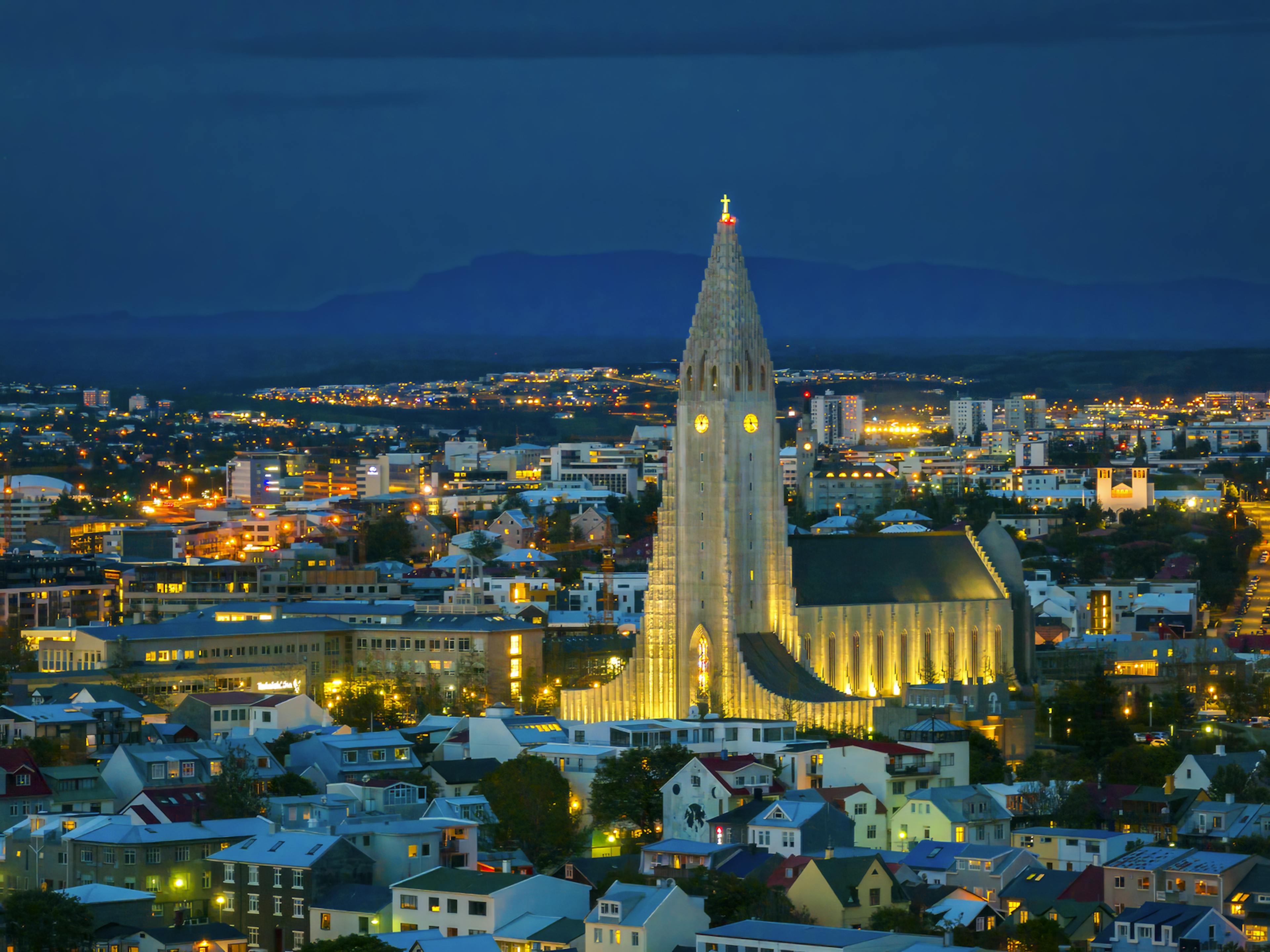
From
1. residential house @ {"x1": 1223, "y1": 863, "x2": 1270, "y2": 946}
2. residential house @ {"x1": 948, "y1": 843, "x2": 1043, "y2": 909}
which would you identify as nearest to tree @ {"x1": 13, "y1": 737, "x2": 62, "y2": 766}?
residential house @ {"x1": 948, "y1": 843, "x2": 1043, "y2": 909}

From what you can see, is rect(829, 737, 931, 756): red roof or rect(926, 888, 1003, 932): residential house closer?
rect(926, 888, 1003, 932): residential house

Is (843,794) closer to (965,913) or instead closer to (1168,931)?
(965,913)

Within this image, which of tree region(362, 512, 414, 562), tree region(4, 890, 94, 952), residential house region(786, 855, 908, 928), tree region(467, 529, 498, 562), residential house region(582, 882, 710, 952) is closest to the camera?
residential house region(582, 882, 710, 952)

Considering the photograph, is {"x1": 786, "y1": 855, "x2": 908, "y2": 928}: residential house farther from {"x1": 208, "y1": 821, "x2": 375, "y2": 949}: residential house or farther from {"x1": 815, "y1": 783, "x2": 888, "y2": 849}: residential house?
{"x1": 208, "y1": 821, "x2": 375, "y2": 949}: residential house

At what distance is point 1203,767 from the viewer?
76.4m

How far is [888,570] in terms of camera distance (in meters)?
96.6

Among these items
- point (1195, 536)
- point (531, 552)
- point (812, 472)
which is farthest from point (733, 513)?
point (812, 472)

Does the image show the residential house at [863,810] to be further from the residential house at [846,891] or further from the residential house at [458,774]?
the residential house at [458,774]

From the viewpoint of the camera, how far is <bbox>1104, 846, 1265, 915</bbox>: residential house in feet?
198

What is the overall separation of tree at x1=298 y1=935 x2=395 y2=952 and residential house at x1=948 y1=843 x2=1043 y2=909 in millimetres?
11875

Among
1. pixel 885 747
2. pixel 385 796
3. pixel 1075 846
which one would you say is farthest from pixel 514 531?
pixel 1075 846

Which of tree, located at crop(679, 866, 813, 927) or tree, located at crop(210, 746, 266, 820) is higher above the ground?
tree, located at crop(210, 746, 266, 820)

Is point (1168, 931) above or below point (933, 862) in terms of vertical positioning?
below

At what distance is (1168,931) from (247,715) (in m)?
34.2
